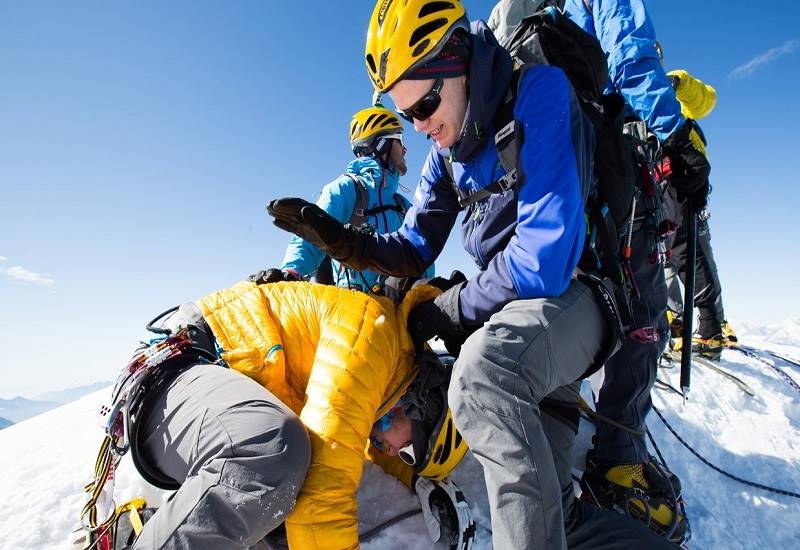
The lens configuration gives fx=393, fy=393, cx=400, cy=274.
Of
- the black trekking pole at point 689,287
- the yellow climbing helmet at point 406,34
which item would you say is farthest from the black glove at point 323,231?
the black trekking pole at point 689,287

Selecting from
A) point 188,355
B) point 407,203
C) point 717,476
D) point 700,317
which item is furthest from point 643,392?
point 700,317

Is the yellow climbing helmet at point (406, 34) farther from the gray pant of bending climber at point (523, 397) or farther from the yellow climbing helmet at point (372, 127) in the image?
the yellow climbing helmet at point (372, 127)

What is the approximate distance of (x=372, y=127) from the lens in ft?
17.3

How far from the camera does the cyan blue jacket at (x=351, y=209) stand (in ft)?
13.3

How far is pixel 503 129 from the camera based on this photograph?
201 cm

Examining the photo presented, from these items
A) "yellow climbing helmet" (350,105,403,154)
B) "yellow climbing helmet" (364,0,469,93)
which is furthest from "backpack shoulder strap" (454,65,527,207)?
"yellow climbing helmet" (350,105,403,154)

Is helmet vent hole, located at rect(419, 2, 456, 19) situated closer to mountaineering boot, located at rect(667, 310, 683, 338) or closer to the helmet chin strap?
the helmet chin strap

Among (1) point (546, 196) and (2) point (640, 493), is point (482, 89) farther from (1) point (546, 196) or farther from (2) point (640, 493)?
(2) point (640, 493)

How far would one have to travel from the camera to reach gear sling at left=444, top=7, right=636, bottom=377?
2121mm

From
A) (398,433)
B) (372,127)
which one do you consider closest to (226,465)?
(398,433)

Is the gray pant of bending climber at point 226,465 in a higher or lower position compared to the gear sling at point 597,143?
lower

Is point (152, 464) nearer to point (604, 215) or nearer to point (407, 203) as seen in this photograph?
point (604, 215)

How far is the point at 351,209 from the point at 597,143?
10.1 ft

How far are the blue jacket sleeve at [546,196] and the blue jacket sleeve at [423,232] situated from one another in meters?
0.97
